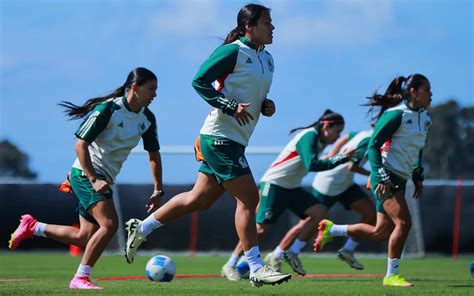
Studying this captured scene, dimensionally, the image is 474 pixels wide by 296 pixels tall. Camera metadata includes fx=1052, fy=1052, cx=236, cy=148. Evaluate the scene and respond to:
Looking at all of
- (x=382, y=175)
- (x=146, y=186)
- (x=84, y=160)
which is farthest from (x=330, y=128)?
(x=146, y=186)

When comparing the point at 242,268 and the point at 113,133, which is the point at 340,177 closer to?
the point at 242,268

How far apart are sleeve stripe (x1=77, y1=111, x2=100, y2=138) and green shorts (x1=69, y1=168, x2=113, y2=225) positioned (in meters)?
0.46

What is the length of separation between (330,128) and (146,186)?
28.2ft

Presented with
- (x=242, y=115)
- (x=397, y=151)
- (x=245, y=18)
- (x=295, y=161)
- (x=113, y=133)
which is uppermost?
(x=245, y=18)

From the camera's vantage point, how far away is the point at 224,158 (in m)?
8.80

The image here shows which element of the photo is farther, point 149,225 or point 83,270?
point 149,225

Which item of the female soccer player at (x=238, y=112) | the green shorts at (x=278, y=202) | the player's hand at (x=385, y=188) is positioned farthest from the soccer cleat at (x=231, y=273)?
the female soccer player at (x=238, y=112)

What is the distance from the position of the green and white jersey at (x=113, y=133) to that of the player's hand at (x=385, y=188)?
248cm

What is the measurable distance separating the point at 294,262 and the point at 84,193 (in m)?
4.08

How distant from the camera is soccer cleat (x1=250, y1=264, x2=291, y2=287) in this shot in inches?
330

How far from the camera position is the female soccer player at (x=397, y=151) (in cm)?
1088

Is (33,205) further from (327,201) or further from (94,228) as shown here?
(94,228)

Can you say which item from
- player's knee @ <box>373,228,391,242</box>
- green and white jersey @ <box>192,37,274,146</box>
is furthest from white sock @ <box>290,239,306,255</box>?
green and white jersey @ <box>192,37,274,146</box>

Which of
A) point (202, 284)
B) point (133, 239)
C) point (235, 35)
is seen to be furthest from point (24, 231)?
point (235, 35)
